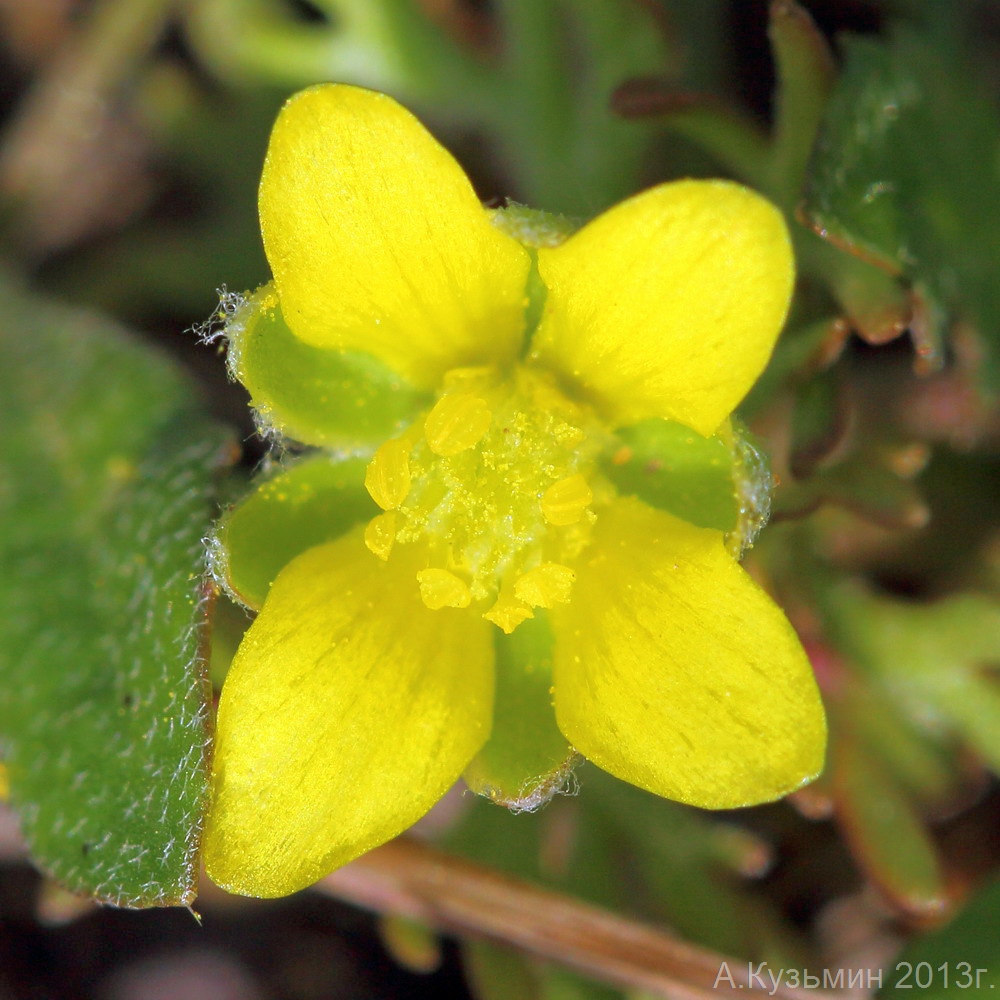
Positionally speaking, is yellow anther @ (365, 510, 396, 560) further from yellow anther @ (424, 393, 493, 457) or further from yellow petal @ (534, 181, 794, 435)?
yellow petal @ (534, 181, 794, 435)

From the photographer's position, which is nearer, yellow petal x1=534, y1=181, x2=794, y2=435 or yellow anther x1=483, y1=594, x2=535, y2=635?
yellow petal x1=534, y1=181, x2=794, y2=435

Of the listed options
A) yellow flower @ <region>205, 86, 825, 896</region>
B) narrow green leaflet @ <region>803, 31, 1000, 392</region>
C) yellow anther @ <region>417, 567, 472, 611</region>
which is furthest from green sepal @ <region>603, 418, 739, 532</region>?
narrow green leaflet @ <region>803, 31, 1000, 392</region>

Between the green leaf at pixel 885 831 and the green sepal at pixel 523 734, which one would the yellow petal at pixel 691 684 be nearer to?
the green sepal at pixel 523 734

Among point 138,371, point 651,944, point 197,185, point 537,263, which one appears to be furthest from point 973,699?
point 197,185

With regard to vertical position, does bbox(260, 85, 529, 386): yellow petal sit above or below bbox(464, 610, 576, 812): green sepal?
above

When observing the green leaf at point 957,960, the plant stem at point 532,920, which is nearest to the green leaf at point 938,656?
the green leaf at point 957,960

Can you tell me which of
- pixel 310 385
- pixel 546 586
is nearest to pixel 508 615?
pixel 546 586
